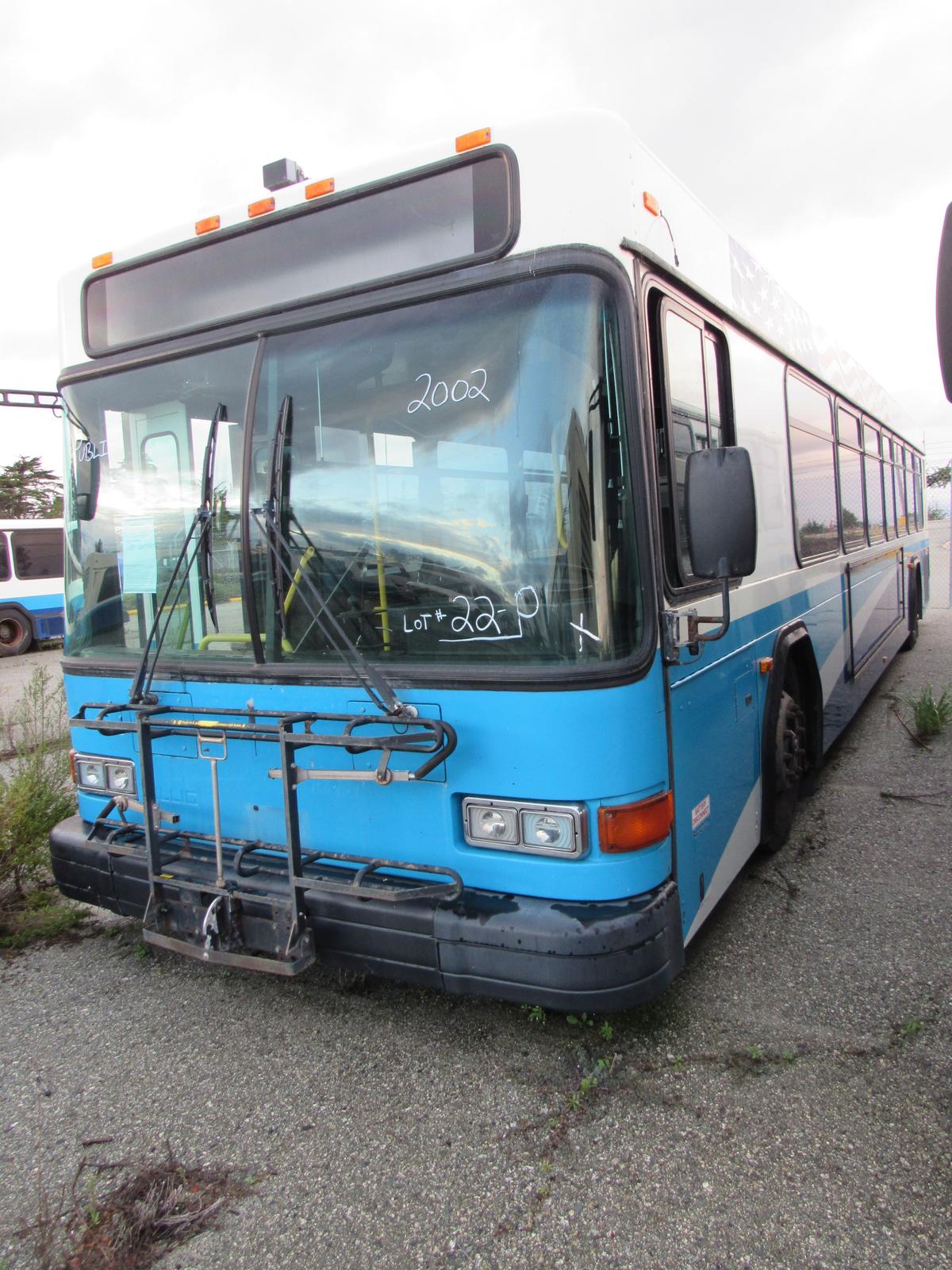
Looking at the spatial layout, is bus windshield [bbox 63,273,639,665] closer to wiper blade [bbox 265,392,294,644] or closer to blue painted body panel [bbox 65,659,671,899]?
wiper blade [bbox 265,392,294,644]

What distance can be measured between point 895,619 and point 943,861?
479 cm

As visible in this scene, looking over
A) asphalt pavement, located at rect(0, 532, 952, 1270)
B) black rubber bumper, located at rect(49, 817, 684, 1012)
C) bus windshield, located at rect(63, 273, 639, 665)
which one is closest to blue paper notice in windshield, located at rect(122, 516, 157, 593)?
bus windshield, located at rect(63, 273, 639, 665)

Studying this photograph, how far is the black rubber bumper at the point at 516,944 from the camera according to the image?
247 cm

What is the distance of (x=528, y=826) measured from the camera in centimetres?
260

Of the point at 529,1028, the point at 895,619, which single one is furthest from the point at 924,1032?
the point at 895,619

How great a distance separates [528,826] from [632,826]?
1.00 ft

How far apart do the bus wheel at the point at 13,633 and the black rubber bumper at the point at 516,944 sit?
59.8 feet

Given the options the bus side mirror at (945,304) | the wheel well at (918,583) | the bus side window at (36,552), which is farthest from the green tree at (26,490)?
the bus side mirror at (945,304)

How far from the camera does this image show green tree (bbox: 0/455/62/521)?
40188 mm

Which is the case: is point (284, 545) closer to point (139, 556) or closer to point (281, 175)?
point (139, 556)

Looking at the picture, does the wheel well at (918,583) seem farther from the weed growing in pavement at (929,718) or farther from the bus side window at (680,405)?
the bus side window at (680,405)

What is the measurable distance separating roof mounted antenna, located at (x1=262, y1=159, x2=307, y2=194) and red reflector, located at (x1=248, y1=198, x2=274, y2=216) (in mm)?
57

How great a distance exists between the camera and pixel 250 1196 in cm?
233

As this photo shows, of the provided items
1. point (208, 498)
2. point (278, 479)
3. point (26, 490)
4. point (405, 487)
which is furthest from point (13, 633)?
point (26, 490)
